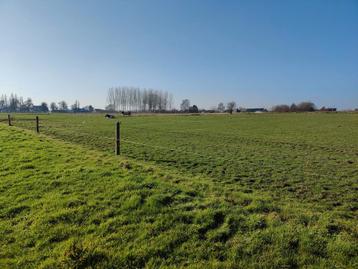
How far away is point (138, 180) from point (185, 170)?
3.44 m

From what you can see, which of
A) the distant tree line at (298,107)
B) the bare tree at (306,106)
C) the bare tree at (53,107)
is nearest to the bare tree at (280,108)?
the distant tree line at (298,107)

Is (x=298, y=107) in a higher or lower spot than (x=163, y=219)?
higher

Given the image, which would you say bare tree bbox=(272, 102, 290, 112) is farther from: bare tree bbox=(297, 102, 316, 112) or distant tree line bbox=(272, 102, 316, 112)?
bare tree bbox=(297, 102, 316, 112)

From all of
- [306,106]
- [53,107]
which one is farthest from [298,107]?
[53,107]

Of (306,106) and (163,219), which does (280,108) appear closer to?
(306,106)

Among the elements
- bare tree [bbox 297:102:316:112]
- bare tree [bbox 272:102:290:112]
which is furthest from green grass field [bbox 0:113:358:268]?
bare tree [bbox 297:102:316:112]

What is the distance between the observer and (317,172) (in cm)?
1131

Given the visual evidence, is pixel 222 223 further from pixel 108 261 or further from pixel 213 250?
pixel 108 261

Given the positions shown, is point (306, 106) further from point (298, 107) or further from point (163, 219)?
point (163, 219)

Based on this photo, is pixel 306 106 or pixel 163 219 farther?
pixel 306 106

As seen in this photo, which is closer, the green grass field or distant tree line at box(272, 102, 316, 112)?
the green grass field

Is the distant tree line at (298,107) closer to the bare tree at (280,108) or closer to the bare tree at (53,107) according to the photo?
the bare tree at (280,108)

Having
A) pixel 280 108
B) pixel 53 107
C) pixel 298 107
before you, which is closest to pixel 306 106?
pixel 298 107

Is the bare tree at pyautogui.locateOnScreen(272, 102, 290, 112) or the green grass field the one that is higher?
the bare tree at pyautogui.locateOnScreen(272, 102, 290, 112)
